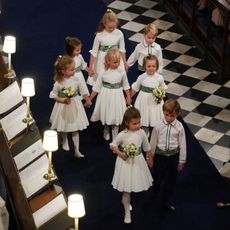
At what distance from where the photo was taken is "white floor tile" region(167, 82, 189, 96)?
12148mm

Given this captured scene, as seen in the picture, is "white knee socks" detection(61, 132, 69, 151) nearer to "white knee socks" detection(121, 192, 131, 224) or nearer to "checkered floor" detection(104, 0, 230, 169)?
"white knee socks" detection(121, 192, 131, 224)

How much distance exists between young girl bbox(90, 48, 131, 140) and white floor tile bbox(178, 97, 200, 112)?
5.33ft

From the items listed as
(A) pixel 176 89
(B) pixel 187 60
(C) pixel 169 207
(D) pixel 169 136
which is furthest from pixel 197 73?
(D) pixel 169 136

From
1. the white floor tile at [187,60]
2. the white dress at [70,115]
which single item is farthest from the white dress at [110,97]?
the white floor tile at [187,60]

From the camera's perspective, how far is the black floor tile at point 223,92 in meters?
12.1

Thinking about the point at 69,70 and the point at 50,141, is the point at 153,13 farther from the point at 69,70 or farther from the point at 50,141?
the point at 50,141

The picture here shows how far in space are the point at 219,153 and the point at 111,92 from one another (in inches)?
70.2

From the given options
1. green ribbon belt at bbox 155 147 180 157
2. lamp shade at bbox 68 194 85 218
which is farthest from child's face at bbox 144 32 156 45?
lamp shade at bbox 68 194 85 218

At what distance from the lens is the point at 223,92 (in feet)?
40.0

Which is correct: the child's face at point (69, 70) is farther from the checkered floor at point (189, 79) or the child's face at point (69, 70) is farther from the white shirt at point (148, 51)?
the checkered floor at point (189, 79)

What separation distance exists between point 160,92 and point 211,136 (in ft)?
4.99

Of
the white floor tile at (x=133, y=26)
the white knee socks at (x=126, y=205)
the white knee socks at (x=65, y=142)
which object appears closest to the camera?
the white knee socks at (x=126, y=205)

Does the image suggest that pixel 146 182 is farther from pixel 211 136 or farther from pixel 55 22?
pixel 55 22

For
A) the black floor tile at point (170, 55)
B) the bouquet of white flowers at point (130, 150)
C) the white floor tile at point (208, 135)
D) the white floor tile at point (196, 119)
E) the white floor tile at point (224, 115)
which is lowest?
the white floor tile at point (208, 135)
